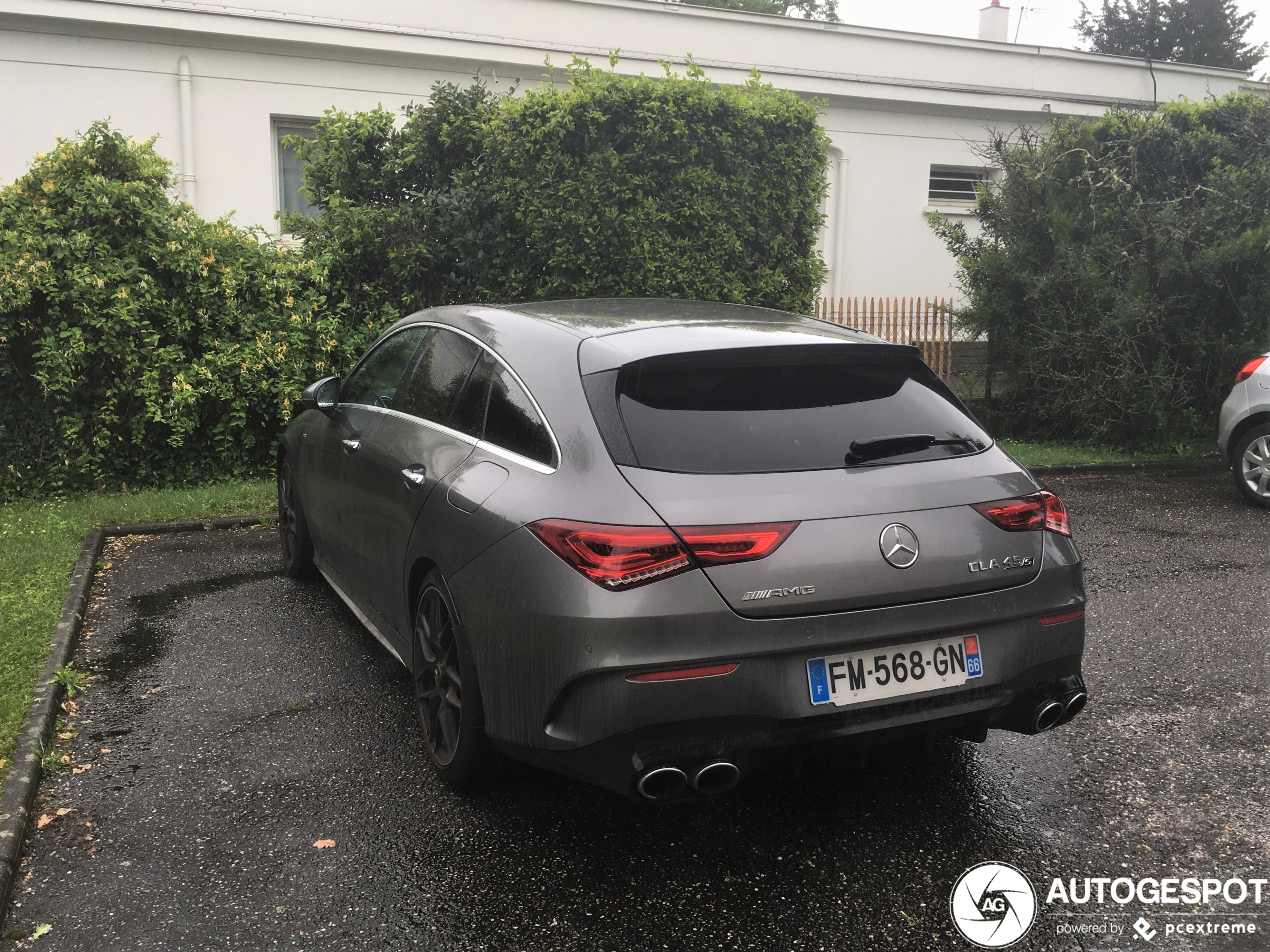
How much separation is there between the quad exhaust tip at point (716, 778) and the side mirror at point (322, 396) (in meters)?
3.25

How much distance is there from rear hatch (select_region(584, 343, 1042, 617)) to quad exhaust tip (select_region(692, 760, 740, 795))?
42 cm

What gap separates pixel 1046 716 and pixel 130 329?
7.59m

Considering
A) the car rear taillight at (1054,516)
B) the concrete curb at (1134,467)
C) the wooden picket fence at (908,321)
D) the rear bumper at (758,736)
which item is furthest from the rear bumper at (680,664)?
the wooden picket fence at (908,321)

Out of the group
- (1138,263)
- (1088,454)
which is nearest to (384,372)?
(1088,454)

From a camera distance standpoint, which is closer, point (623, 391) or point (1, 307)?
point (623, 391)

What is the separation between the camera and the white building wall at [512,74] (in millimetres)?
12391

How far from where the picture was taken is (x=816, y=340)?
3.44 m

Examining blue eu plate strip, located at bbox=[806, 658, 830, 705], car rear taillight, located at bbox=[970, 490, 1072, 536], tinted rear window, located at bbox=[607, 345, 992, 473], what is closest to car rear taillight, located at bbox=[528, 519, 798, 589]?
tinted rear window, located at bbox=[607, 345, 992, 473]

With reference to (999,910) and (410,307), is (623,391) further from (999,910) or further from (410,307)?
(410,307)

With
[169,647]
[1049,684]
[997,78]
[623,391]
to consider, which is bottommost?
[169,647]

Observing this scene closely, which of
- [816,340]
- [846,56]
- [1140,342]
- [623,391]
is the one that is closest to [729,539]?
[623,391]

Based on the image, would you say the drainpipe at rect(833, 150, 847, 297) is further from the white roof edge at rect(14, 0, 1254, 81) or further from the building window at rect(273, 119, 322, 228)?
the building window at rect(273, 119, 322, 228)

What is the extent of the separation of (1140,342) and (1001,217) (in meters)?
2.11

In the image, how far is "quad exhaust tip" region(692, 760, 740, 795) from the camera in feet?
9.30
